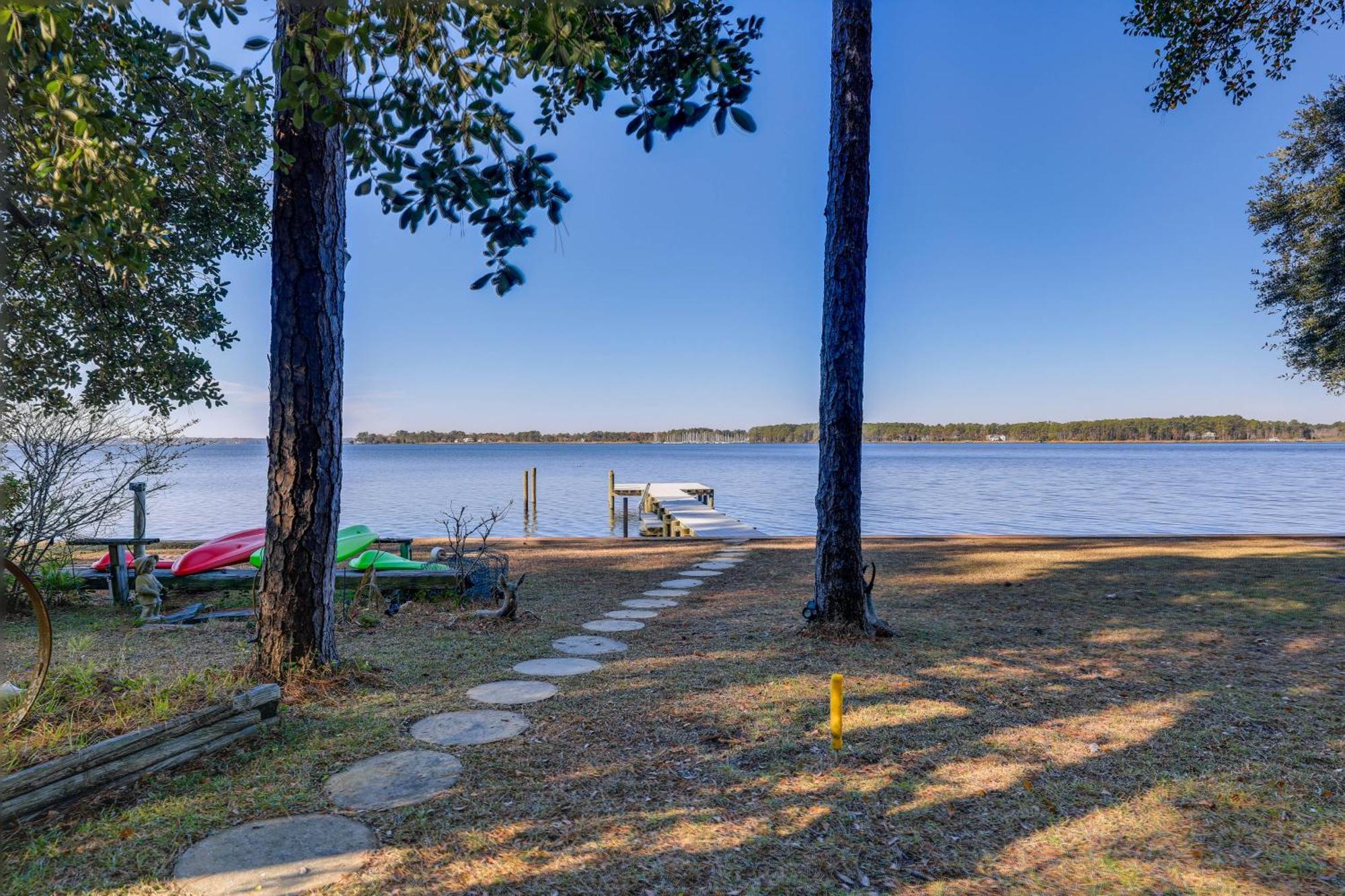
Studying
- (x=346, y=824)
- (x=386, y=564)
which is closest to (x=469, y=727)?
(x=346, y=824)

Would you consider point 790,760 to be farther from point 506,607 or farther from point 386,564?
point 386,564

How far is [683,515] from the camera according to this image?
19781 millimetres

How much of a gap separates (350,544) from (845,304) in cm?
639

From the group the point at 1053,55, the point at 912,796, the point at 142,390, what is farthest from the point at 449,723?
the point at 1053,55

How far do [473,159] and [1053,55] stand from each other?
18.0 meters

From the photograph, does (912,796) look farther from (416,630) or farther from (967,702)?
(416,630)

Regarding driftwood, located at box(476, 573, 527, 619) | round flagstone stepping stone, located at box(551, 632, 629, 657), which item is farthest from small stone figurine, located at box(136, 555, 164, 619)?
round flagstone stepping stone, located at box(551, 632, 629, 657)

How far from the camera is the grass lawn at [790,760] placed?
2307mm

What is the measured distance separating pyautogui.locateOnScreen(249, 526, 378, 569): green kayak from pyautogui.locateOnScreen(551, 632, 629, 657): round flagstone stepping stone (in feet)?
10.6

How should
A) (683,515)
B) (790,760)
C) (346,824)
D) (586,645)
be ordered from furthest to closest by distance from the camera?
(683,515) → (586,645) → (790,760) → (346,824)

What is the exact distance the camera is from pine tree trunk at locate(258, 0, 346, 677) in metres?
4.09

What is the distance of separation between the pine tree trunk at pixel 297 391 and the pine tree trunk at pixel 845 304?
3776 millimetres

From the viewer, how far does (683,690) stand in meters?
4.21

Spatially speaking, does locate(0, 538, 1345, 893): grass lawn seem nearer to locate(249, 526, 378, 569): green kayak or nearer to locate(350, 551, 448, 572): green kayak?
locate(249, 526, 378, 569): green kayak
